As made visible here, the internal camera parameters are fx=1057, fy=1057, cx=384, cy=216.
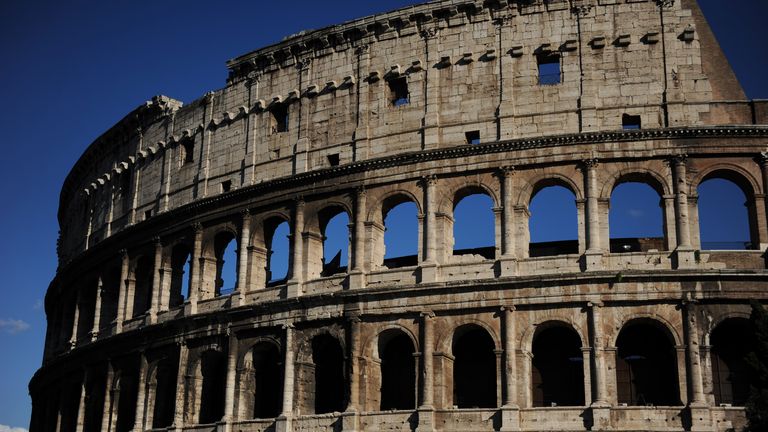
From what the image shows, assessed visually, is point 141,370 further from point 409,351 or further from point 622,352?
point 622,352

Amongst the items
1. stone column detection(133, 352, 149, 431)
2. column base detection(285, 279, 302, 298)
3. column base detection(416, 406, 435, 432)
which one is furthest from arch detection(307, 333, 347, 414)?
stone column detection(133, 352, 149, 431)

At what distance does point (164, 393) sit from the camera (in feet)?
124

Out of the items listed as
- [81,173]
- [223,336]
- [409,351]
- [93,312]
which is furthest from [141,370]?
[81,173]

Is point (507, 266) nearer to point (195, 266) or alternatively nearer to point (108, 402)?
point (195, 266)

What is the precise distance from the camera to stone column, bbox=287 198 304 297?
34156mm

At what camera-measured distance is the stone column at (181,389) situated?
3600cm

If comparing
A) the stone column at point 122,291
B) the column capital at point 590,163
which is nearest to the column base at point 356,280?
the column capital at point 590,163

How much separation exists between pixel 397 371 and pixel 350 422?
8.16 ft

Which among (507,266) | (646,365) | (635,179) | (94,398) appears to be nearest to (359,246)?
(507,266)

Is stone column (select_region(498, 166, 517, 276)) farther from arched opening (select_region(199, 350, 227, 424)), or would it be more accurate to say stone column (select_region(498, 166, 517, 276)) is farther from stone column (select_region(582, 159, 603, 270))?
arched opening (select_region(199, 350, 227, 424))

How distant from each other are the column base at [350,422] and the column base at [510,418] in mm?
4511

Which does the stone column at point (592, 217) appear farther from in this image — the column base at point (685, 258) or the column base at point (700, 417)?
the column base at point (700, 417)

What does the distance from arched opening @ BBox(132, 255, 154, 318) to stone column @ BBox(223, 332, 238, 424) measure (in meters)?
7.39

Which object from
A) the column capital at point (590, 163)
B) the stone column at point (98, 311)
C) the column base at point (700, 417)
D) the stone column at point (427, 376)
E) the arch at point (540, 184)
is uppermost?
the column capital at point (590, 163)
